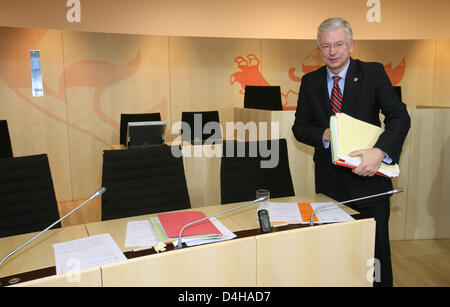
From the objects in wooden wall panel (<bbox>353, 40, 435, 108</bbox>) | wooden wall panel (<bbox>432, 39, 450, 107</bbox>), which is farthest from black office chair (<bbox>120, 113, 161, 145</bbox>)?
wooden wall panel (<bbox>432, 39, 450, 107</bbox>)

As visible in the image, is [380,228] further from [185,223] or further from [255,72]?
[255,72]

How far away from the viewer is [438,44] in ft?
21.6

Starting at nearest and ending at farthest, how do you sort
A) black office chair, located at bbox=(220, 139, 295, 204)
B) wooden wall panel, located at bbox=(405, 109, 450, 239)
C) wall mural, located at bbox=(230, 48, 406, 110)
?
black office chair, located at bbox=(220, 139, 295, 204) < wooden wall panel, located at bbox=(405, 109, 450, 239) < wall mural, located at bbox=(230, 48, 406, 110)

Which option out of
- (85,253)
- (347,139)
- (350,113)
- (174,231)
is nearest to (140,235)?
(174,231)

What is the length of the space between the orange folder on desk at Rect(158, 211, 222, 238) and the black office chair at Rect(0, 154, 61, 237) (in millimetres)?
690

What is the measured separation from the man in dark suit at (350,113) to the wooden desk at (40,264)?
4.05 ft

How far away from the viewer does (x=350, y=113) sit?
2041 mm

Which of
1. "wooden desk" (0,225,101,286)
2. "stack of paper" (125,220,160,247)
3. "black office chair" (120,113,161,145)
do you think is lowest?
"wooden desk" (0,225,101,286)

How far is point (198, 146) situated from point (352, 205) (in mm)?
1799

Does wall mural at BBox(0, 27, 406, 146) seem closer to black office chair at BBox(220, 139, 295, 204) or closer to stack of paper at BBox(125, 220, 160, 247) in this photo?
black office chair at BBox(220, 139, 295, 204)

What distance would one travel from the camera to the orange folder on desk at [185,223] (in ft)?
5.21

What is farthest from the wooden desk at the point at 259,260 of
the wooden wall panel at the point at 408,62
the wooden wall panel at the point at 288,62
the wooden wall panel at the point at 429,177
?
the wooden wall panel at the point at 408,62

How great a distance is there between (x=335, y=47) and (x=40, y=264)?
164 cm

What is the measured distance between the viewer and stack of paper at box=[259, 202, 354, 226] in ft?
5.79
